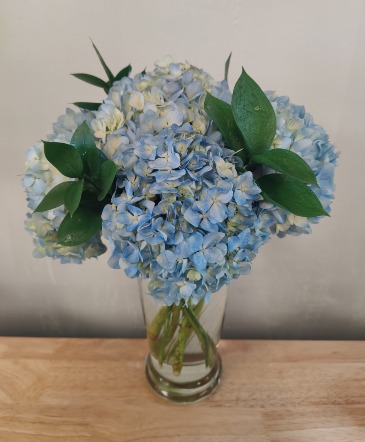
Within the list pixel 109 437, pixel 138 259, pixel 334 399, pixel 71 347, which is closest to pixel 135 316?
pixel 71 347

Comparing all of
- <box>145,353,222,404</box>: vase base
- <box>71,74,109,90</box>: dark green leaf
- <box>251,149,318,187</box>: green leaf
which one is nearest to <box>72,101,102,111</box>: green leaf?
<box>71,74,109,90</box>: dark green leaf

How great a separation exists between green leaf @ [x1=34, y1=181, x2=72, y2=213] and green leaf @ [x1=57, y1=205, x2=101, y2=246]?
0.7 inches

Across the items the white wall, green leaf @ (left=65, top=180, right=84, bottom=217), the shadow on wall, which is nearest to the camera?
green leaf @ (left=65, top=180, right=84, bottom=217)

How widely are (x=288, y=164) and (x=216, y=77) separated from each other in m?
0.36

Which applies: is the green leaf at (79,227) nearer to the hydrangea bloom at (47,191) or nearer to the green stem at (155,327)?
the hydrangea bloom at (47,191)

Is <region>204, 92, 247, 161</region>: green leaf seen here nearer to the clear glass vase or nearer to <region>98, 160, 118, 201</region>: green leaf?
<region>98, 160, 118, 201</region>: green leaf

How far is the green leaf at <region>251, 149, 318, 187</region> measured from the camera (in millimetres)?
478

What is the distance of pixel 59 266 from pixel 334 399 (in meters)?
0.54

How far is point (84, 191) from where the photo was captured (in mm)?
538

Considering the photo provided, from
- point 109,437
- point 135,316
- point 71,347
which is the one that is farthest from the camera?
point 135,316

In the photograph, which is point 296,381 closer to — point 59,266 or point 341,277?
point 341,277

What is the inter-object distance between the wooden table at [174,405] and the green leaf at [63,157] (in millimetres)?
417

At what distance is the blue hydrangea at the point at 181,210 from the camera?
47 cm

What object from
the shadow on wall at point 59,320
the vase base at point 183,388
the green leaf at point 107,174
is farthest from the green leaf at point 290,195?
the shadow on wall at point 59,320
